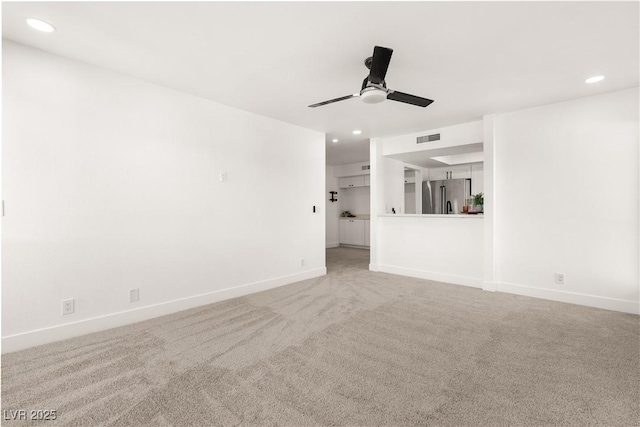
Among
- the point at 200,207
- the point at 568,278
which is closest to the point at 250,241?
the point at 200,207

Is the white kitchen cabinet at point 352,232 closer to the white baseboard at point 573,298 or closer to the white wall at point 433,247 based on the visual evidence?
the white wall at point 433,247

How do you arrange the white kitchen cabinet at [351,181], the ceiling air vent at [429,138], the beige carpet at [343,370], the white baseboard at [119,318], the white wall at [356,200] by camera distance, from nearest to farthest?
the beige carpet at [343,370]
the white baseboard at [119,318]
the ceiling air vent at [429,138]
the white kitchen cabinet at [351,181]
the white wall at [356,200]

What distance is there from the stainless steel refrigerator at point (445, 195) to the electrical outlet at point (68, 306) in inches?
265

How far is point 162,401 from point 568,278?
4.34 metres

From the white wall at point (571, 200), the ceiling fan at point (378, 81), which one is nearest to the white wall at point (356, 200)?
the white wall at point (571, 200)

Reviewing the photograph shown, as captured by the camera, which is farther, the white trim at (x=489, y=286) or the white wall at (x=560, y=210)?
the white trim at (x=489, y=286)

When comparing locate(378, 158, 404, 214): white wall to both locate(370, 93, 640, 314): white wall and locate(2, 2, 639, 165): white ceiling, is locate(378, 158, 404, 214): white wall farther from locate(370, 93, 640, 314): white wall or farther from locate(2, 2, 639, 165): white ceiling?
locate(2, 2, 639, 165): white ceiling

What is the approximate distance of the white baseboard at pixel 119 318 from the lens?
2.36 m

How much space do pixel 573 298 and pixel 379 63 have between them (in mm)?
3585

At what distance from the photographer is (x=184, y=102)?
→ 10.9 feet

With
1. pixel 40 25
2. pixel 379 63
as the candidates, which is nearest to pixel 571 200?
pixel 379 63

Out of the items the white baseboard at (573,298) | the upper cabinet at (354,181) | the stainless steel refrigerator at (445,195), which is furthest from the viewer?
the upper cabinet at (354,181)

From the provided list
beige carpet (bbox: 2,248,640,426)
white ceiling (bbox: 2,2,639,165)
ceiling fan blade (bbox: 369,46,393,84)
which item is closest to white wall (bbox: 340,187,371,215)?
white ceiling (bbox: 2,2,639,165)

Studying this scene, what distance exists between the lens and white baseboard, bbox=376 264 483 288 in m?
4.32
